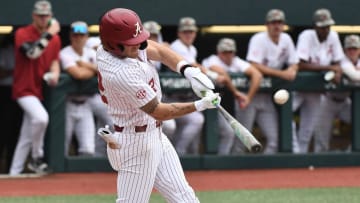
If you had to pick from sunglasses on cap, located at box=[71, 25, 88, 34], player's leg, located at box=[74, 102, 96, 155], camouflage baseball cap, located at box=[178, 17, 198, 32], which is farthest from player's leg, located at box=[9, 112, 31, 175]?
camouflage baseball cap, located at box=[178, 17, 198, 32]

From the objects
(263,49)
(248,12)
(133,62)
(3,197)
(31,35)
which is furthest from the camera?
(248,12)

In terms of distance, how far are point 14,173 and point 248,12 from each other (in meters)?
3.52

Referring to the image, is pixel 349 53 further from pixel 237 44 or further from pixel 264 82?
pixel 237 44

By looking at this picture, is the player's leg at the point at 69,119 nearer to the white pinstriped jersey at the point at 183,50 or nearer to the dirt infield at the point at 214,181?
the dirt infield at the point at 214,181

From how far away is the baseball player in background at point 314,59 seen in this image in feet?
33.9

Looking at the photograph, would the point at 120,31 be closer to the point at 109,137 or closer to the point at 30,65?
the point at 109,137

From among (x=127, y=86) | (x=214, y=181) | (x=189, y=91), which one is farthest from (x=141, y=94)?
(x=189, y=91)

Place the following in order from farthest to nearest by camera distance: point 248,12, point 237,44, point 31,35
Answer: point 237,44
point 248,12
point 31,35

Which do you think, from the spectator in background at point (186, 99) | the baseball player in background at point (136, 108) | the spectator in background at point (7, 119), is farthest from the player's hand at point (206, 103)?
the spectator in background at point (7, 119)

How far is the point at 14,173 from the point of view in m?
9.75

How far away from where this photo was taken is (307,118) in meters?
10.5

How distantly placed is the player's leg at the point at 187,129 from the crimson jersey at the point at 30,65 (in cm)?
159

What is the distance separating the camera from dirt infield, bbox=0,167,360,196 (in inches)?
342

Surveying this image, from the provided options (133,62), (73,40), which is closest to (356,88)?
(73,40)
